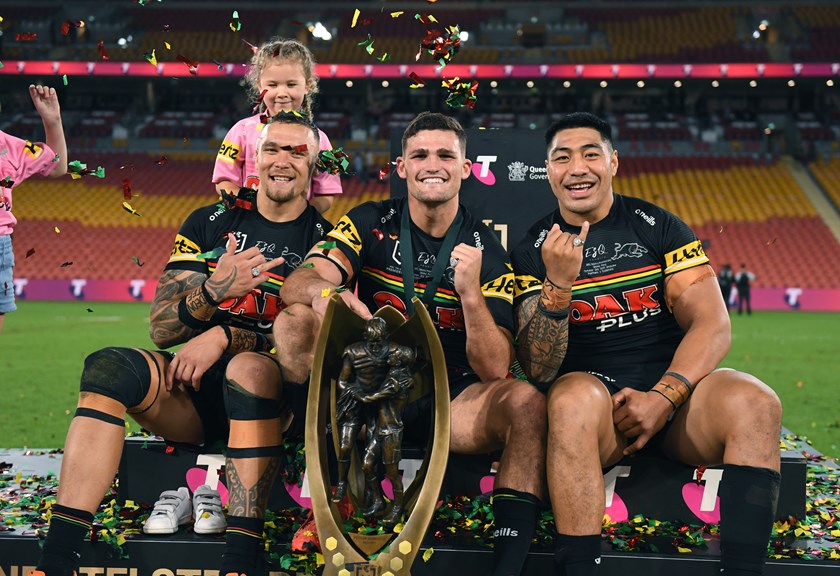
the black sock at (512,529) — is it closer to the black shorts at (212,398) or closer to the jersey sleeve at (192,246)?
the black shorts at (212,398)

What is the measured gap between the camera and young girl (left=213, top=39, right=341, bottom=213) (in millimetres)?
4391

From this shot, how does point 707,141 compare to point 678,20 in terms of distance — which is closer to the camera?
point 707,141

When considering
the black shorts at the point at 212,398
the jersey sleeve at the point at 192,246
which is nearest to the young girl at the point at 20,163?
the jersey sleeve at the point at 192,246

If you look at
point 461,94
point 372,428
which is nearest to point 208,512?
point 372,428

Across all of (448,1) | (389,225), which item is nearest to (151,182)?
(448,1)

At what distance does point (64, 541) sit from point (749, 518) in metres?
2.20

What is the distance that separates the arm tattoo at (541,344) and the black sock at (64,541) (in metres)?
1.60

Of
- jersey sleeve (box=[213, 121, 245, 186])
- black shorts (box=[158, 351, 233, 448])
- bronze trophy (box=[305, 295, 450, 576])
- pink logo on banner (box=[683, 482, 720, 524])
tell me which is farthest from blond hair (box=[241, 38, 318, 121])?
pink logo on banner (box=[683, 482, 720, 524])

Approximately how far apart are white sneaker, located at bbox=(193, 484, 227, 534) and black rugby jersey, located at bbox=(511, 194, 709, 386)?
1379 millimetres

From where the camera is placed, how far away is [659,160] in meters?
26.9

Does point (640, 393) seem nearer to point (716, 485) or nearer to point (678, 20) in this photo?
point (716, 485)

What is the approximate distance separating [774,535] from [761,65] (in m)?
26.0

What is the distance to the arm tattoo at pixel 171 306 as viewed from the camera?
3.32 meters

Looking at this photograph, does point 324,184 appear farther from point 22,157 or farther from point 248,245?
point 22,157
